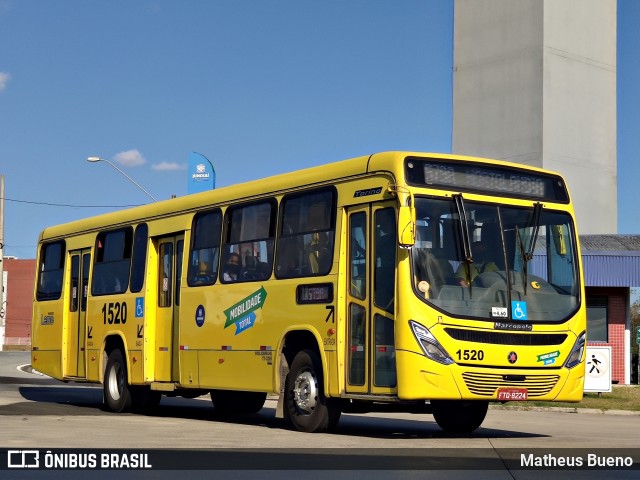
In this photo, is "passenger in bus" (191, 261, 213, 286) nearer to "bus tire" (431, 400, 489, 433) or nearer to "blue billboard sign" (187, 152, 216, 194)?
"bus tire" (431, 400, 489, 433)

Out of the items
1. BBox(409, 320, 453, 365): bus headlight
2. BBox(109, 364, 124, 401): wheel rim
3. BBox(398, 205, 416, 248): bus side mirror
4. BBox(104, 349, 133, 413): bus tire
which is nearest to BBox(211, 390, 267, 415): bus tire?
BBox(104, 349, 133, 413): bus tire

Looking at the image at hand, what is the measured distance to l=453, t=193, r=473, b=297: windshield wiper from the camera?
14.3 m

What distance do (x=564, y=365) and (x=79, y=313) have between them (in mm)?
10787

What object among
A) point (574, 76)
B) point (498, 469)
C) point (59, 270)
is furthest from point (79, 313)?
point (574, 76)

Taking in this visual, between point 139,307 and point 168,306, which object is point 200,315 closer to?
point 168,306

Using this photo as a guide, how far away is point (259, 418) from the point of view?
2005 centimetres

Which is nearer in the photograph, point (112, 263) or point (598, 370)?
point (112, 263)

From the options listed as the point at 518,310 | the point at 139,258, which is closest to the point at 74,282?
the point at 139,258

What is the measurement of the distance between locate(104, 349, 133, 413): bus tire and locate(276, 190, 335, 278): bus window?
549 cm

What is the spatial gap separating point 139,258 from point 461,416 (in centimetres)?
669

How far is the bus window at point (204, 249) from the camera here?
1820cm

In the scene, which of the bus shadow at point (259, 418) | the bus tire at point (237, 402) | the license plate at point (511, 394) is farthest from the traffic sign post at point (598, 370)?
the license plate at point (511, 394)

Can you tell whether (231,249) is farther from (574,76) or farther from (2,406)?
(574,76)

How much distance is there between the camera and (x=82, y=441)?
13.3m
